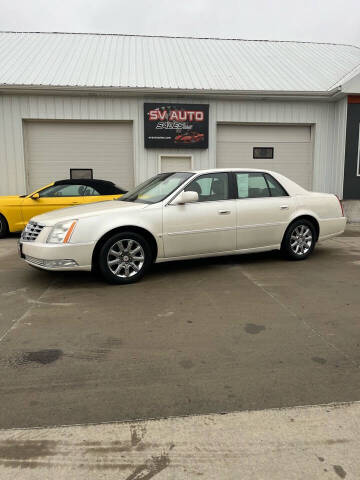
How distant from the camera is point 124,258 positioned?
203 inches

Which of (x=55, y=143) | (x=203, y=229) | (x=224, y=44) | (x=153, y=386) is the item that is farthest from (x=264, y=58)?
(x=153, y=386)

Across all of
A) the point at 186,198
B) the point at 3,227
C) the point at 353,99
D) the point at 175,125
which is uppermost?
the point at 353,99

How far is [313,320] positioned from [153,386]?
194 centimetres

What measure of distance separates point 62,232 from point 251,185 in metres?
3.01

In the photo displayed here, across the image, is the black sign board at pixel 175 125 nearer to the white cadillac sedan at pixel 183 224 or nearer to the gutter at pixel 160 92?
the gutter at pixel 160 92

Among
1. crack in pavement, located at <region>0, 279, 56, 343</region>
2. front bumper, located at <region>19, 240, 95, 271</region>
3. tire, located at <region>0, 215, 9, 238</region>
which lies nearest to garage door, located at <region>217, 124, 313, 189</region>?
tire, located at <region>0, 215, 9, 238</region>

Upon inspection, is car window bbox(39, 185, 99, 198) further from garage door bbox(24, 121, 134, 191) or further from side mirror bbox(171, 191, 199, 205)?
side mirror bbox(171, 191, 199, 205)

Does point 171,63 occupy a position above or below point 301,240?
above

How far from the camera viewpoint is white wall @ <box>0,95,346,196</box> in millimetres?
11664

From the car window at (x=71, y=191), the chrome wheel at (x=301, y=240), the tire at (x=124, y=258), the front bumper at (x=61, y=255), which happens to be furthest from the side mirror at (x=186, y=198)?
the car window at (x=71, y=191)

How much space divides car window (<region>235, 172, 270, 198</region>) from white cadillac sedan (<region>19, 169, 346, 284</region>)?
0.05ft

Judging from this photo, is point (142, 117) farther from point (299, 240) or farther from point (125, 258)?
point (125, 258)

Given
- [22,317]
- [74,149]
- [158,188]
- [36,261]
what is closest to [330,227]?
[158,188]

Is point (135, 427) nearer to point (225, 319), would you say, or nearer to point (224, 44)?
point (225, 319)
